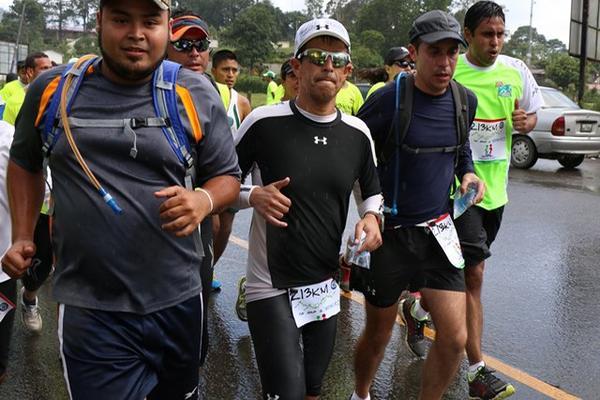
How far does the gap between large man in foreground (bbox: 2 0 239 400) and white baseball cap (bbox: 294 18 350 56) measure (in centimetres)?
75

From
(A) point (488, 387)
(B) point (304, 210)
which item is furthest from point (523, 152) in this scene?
(B) point (304, 210)

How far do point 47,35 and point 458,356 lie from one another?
144808 mm

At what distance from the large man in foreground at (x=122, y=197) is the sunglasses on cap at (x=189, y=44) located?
1890 millimetres

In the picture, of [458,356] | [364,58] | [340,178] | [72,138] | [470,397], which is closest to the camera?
[72,138]

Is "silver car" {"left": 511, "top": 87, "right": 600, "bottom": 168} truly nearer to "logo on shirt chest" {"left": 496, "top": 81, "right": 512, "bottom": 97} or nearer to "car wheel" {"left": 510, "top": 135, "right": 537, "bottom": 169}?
"car wheel" {"left": 510, "top": 135, "right": 537, "bottom": 169}

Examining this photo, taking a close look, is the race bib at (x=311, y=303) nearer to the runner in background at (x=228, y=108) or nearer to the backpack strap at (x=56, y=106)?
the backpack strap at (x=56, y=106)

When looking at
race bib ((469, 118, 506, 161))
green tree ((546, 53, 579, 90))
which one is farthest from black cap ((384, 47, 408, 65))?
green tree ((546, 53, 579, 90))

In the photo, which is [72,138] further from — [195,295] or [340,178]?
[340,178]

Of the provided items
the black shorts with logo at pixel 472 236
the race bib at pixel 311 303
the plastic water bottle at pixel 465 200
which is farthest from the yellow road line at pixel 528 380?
the race bib at pixel 311 303

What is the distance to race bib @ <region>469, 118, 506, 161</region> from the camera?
402cm

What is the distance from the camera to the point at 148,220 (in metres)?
2.20

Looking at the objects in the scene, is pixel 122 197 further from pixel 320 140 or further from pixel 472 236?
pixel 472 236

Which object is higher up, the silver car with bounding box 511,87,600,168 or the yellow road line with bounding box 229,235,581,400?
the silver car with bounding box 511,87,600,168

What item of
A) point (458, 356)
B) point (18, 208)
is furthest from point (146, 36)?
point (458, 356)
